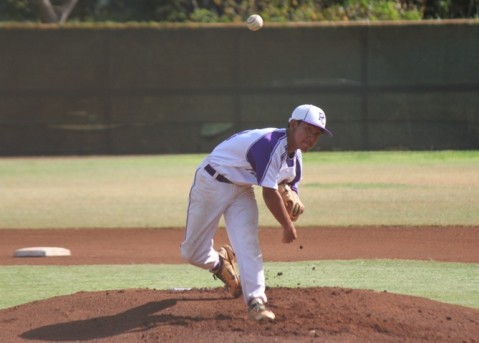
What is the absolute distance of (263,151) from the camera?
21.5 ft

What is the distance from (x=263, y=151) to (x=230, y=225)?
588 mm

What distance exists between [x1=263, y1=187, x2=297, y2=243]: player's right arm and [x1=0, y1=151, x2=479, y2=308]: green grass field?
1954 millimetres

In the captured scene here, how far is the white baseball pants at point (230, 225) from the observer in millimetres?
6707

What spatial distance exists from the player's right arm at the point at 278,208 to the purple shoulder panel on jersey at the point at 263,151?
90mm

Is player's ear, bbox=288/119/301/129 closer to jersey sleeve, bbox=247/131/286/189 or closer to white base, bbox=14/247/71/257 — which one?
jersey sleeve, bbox=247/131/286/189

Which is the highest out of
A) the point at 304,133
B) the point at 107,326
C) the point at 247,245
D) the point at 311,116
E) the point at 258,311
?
the point at 311,116

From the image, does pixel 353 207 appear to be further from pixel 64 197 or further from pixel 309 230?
pixel 64 197

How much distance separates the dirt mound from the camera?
638 centimetres

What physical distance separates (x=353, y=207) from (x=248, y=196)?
8.88m

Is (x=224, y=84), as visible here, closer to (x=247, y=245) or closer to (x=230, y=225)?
(x=230, y=225)

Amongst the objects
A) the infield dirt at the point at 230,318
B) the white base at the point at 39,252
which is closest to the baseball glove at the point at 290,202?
the infield dirt at the point at 230,318

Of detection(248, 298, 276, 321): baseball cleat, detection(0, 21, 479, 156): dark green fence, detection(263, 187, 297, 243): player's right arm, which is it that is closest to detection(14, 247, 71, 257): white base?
detection(248, 298, 276, 321): baseball cleat

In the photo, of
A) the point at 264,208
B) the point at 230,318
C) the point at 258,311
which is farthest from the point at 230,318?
the point at 264,208

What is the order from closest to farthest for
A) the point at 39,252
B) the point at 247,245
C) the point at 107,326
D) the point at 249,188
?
the point at 247,245 → the point at 107,326 → the point at 249,188 → the point at 39,252
